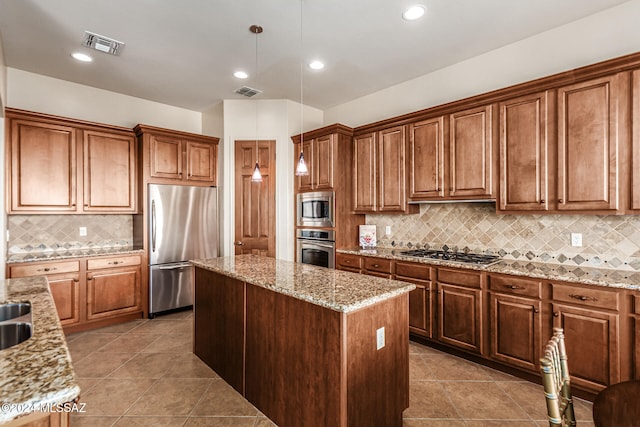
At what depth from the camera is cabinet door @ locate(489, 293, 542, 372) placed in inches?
98.6

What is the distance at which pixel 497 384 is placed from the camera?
256 cm

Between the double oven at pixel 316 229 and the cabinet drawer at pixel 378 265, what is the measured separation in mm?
536

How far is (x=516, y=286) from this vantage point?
259 centimetres

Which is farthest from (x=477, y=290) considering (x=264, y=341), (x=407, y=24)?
(x=407, y=24)

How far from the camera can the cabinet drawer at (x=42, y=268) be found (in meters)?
3.27

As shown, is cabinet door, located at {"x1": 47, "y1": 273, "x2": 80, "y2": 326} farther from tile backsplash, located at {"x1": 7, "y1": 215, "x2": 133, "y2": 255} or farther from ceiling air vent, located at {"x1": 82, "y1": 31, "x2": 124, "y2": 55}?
ceiling air vent, located at {"x1": 82, "y1": 31, "x2": 124, "y2": 55}

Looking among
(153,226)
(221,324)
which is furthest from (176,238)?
(221,324)

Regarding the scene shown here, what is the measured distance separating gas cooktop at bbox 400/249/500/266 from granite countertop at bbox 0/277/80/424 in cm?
291

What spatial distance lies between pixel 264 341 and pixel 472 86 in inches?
131

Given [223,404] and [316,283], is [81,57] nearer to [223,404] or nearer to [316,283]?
[316,283]

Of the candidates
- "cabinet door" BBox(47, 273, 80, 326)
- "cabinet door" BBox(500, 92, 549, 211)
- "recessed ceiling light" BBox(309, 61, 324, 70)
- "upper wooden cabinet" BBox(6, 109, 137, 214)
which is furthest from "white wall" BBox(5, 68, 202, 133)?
"cabinet door" BBox(500, 92, 549, 211)

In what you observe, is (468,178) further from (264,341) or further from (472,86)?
(264,341)

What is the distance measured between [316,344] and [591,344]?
2.04 m

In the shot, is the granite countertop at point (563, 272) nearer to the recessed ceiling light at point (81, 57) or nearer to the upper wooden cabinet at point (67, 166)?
Result: the upper wooden cabinet at point (67, 166)
